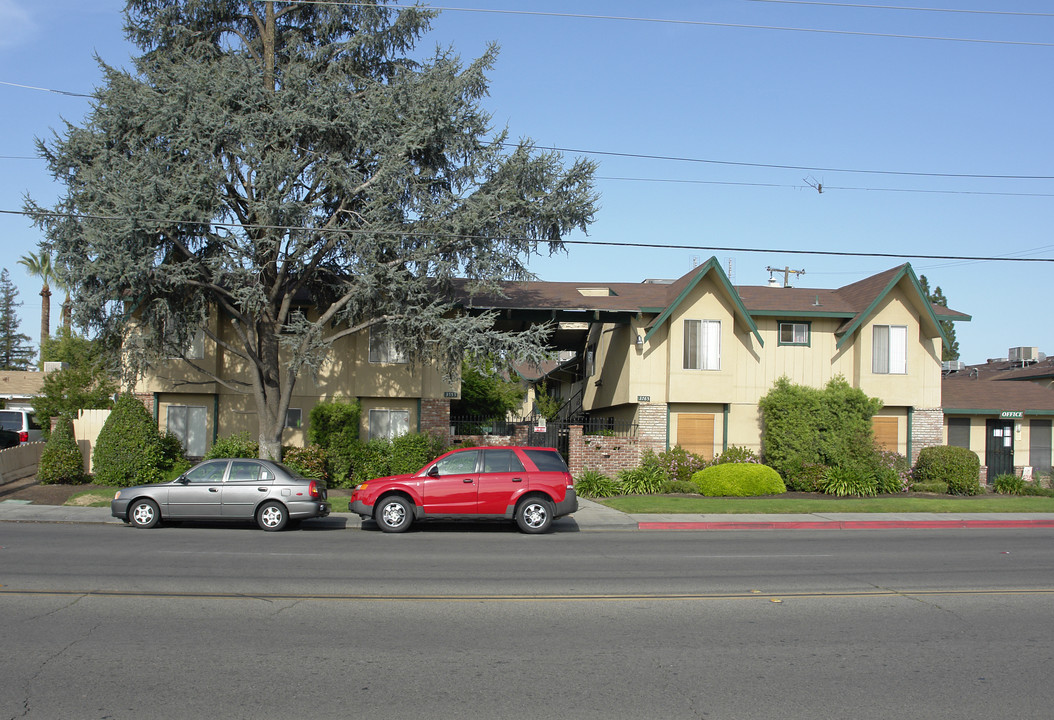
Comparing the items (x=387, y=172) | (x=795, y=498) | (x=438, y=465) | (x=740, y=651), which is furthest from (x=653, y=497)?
(x=740, y=651)

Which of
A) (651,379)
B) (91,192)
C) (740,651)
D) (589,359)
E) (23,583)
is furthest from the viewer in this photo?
(589,359)

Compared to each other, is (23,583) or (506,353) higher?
(506,353)

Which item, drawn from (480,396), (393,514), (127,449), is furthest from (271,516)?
(480,396)

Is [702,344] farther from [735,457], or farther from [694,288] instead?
[735,457]

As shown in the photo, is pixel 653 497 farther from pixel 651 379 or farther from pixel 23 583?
pixel 23 583

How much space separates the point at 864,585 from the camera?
35.8 feet

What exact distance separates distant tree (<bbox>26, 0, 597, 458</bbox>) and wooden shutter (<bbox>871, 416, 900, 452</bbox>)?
13.6 meters

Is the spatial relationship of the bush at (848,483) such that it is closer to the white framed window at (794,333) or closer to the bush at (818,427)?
the bush at (818,427)

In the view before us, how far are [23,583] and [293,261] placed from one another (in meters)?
13.1

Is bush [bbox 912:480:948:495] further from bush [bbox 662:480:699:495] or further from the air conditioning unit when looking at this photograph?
the air conditioning unit

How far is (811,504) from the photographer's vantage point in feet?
74.0

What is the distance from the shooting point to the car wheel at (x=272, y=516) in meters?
16.7

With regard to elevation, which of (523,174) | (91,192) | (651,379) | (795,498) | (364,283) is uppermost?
(523,174)

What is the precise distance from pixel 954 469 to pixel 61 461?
2745 cm
